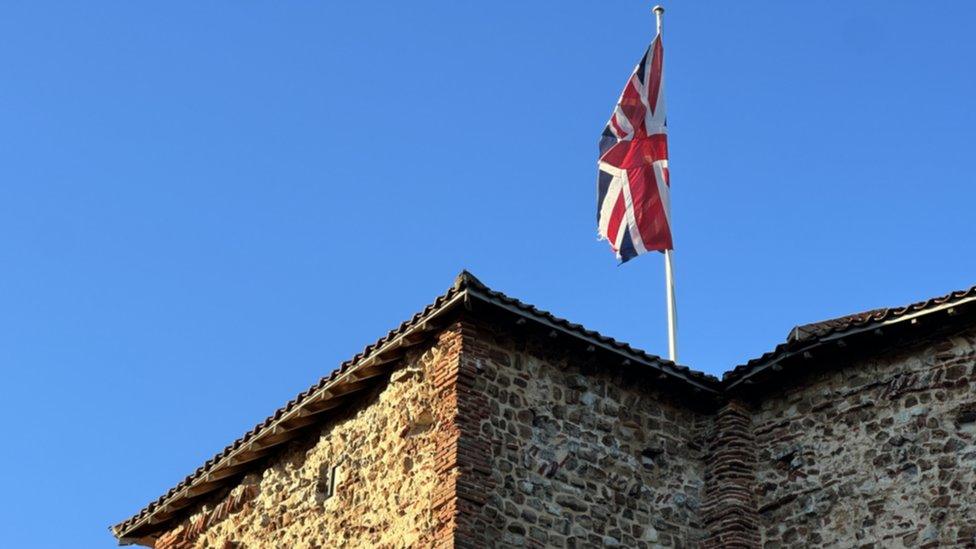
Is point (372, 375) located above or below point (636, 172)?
below

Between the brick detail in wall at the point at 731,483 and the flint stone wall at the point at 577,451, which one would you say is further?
the brick detail in wall at the point at 731,483

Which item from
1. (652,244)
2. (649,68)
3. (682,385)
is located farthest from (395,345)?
(649,68)

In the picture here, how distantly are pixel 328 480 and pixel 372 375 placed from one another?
1.37m

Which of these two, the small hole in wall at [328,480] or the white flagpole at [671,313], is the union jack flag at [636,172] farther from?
the small hole in wall at [328,480]

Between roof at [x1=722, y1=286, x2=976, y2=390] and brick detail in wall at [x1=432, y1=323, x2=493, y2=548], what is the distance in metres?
3.21

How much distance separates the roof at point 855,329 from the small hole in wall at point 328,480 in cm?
454

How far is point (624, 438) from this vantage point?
1862 centimetres

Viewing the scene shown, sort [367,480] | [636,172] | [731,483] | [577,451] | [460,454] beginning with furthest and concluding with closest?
[636,172] < [731,483] < [367,480] < [577,451] < [460,454]

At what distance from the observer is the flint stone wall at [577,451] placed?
689 inches

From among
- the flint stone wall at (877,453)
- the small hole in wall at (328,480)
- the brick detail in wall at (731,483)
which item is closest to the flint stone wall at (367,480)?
the small hole in wall at (328,480)

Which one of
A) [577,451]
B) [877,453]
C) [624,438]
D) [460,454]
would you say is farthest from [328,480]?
[877,453]

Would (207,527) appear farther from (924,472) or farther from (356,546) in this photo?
(924,472)

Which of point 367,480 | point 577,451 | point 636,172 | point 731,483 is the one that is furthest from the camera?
point 636,172

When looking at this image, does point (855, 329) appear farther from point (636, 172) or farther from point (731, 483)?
point (636, 172)
